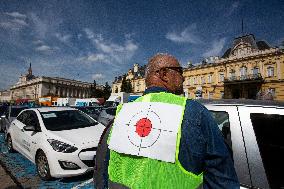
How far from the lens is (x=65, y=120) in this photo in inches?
278

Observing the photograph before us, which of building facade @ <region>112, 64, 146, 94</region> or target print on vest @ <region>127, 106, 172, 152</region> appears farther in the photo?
building facade @ <region>112, 64, 146, 94</region>

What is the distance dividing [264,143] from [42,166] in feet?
16.8

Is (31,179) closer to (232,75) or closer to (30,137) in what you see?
(30,137)

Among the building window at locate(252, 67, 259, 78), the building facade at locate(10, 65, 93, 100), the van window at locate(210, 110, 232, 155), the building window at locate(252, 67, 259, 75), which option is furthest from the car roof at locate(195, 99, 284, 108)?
the building facade at locate(10, 65, 93, 100)

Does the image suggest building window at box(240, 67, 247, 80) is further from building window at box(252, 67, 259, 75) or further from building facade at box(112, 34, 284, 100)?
building window at box(252, 67, 259, 75)

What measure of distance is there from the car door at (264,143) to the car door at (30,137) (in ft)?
17.5

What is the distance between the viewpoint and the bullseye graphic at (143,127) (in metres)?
1.52

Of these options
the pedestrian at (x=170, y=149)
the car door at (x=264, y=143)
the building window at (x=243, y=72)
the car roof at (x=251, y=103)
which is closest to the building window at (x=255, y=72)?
the building window at (x=243, y=72)

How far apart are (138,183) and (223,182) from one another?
489 mm

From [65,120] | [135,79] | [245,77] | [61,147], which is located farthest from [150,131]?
[135,79]

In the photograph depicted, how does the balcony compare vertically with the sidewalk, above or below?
above

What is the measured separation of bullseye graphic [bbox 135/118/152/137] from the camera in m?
1.52

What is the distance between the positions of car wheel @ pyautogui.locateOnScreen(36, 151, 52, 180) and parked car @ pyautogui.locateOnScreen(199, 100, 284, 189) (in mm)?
4540

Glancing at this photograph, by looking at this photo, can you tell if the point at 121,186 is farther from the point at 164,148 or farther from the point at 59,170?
the point at 59,170
